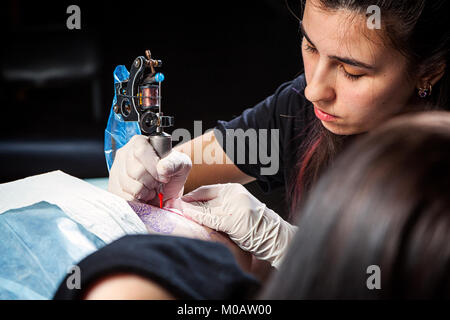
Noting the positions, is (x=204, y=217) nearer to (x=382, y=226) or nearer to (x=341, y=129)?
(x=341, y=129)

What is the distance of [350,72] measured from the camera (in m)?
0.76

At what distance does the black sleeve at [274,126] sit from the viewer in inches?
42.8

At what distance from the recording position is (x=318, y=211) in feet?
1.18

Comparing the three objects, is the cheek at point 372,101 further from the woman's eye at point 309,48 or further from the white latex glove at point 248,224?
the white latex glove at point 248,224

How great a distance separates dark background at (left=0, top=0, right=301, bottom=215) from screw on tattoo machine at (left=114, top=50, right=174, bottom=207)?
0.63m

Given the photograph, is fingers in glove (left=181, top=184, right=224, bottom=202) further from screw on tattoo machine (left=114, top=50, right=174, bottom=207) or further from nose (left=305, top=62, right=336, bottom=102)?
nose (left=305, top=62, right=336, bottom=102)

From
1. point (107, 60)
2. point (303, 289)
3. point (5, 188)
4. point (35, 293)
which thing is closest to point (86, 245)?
point (35, 293)

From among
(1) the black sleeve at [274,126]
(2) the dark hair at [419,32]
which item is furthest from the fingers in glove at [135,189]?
(2) the dark hair at [419,32]

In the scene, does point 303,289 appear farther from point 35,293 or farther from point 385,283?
point 35,293

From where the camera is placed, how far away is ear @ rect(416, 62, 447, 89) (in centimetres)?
80

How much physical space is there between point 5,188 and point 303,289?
2.19 ft

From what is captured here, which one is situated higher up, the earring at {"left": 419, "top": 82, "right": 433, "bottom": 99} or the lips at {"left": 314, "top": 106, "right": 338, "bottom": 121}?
the earring at {"left": 419, "top": 82, "right": 433, "bottom": 99}

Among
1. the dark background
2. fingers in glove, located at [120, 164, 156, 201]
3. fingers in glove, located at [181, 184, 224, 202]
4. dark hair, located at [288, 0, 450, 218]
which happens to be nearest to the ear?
dark hair, located at [288, 0, 450, 218]

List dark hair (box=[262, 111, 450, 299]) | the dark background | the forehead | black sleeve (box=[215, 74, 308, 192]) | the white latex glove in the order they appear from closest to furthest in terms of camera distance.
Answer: dark hair (box=[262, 111, 450, 299]), the forehead, the white latex glove, black sleeve (box=[215, 74, 308, 192]), the dark background
